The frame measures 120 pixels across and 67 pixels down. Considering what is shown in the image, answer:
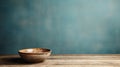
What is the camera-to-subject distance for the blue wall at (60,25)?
2.02 metres

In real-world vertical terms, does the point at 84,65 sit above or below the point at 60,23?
below

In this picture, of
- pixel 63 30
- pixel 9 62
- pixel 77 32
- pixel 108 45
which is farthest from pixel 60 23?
pixel 9 62

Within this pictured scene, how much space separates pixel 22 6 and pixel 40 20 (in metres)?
0.24

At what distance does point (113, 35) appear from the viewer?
204 cm

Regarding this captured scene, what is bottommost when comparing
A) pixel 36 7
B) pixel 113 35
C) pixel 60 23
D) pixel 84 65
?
pixel 84 65

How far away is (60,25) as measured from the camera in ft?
6.67

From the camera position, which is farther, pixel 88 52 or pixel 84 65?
pixel 88 52

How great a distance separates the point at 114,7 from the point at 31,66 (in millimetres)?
1108

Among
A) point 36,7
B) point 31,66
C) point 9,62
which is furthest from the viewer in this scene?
point 36,7

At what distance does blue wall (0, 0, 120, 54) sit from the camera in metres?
2.02

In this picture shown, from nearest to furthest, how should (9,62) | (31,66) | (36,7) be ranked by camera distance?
(31,66)
(9,62)
(36,7)

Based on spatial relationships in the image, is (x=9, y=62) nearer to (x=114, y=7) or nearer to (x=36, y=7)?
(x=36, y=7)

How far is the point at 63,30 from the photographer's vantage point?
203 cm

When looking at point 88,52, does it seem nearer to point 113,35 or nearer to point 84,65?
point 113,35
